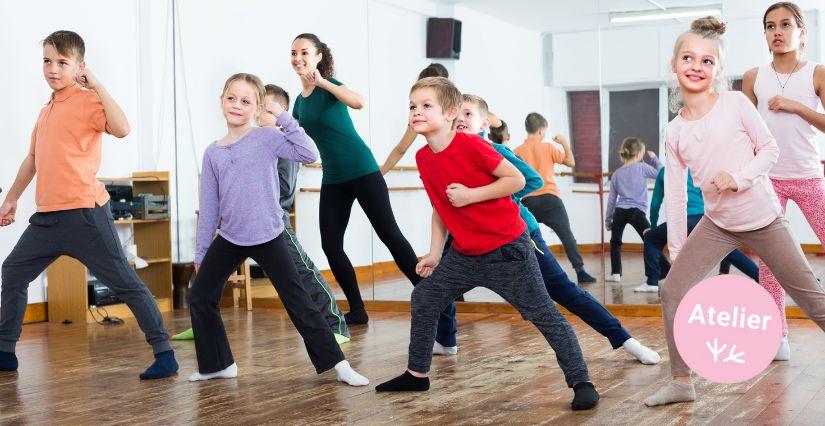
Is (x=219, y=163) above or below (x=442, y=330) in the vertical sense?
above

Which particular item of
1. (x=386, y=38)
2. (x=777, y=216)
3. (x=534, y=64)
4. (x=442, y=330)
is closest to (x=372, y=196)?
(x=442, y=330)

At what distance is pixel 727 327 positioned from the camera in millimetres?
2855

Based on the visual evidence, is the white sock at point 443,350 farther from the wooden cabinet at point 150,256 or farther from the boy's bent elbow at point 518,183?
the wooden cabinet at point 150,256

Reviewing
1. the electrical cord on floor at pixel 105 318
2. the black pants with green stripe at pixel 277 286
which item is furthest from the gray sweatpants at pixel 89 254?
the electrical cord on floor at pixel 105 318

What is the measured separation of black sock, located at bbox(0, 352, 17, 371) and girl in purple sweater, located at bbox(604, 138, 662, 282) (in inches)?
121

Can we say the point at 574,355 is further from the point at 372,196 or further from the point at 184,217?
the point at 184,217

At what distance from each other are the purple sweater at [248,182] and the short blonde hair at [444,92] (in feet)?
1.70

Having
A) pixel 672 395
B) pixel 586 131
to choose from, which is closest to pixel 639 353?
pixel 672 395

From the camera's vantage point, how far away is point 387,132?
6273 millimetres

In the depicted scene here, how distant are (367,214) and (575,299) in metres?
1.41

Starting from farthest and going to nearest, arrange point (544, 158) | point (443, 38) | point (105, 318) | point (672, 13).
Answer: point (443, 38), point (105, 318), point (544, 158), point (672, 13)

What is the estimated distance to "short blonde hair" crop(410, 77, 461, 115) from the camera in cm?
307

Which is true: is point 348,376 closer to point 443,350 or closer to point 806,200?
point 443,350

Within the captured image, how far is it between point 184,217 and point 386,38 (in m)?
1.90
